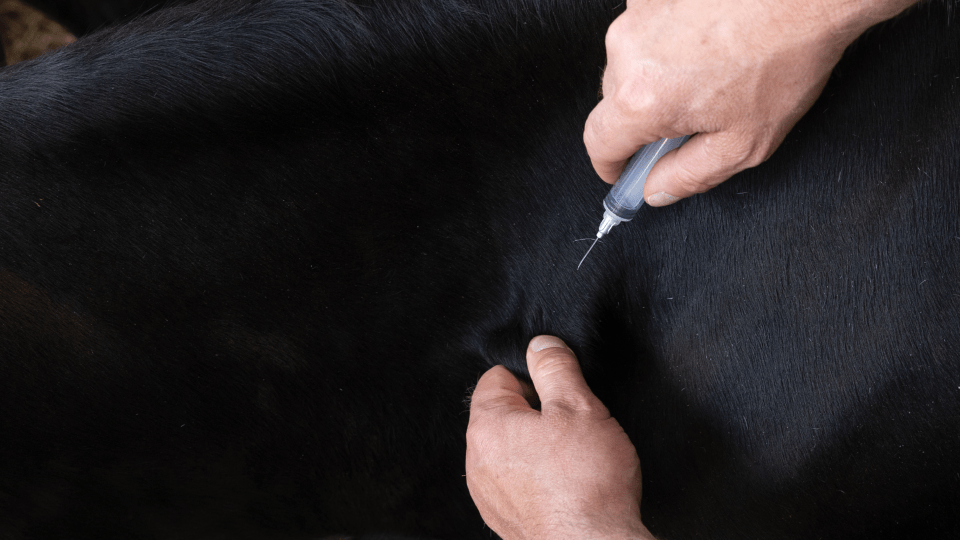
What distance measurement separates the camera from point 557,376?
0.68 metres

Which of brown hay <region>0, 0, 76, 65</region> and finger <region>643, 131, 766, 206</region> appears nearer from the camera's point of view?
finger <region>643, 131, 766, 206</region>

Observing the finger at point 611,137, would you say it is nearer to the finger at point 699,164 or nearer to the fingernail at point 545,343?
the finger at point 699,164

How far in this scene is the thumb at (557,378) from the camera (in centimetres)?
67

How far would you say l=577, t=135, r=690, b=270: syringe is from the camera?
1.96 feet

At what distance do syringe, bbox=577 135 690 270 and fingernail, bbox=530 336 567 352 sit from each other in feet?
0.50

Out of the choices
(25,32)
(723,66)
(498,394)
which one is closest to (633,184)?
(723,66)

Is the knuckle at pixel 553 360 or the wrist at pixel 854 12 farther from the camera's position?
the knuckle at pixel 553 360

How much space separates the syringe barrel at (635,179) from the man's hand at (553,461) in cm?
18

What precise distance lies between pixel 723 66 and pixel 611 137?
→ 11cm

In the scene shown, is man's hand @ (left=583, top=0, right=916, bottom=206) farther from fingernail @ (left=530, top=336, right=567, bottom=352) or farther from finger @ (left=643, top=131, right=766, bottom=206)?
fingernail @ (left=530, top=336, right=567, bottom=352)

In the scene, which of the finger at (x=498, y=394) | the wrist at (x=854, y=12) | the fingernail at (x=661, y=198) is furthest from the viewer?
the finger at (x=498, y=394)

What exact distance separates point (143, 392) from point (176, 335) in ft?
0.29

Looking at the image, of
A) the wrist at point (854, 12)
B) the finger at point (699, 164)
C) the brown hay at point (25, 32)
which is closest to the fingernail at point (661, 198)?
the finger at point (699, 164)

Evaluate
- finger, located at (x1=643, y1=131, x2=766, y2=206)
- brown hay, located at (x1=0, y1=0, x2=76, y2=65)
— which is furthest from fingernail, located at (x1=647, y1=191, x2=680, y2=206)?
brown hay, located at (x1=0, y1=0, x2=76, y2=65)
